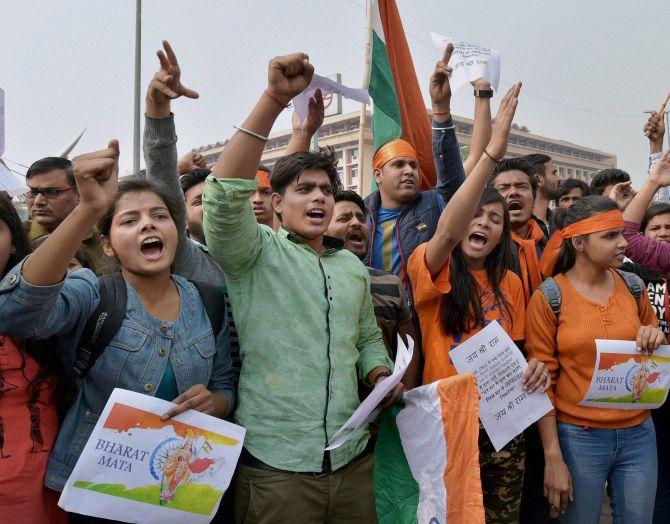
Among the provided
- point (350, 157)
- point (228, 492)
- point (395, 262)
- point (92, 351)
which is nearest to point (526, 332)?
point (395, 262)

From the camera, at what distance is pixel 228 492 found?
2.12m

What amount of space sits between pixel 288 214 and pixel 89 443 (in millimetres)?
1038

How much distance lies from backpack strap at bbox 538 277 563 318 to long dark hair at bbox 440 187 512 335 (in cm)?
20

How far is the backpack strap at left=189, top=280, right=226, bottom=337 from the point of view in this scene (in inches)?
79.9

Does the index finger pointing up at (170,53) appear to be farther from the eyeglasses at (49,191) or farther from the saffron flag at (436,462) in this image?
the saffron flag at (436,462)

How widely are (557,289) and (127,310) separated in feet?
6.31

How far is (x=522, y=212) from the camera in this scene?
140 inches

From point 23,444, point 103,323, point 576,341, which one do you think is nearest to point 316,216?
point 103,323

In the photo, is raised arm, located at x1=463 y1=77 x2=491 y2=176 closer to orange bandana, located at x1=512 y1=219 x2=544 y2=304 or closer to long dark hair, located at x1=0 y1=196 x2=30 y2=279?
orange bandana, located at x1=512 y1=219 x2=544 y2=304

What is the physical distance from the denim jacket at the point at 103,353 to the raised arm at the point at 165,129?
0.46 metres

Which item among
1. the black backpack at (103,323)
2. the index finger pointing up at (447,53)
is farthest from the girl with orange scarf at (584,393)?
the black backpack at (103,323)

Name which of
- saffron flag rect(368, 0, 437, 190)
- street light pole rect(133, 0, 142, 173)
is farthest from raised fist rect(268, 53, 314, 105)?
street light pole rect(133, 0, 142, 173)

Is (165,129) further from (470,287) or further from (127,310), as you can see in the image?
(470,287)

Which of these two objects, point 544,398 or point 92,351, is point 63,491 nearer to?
point 92,351
